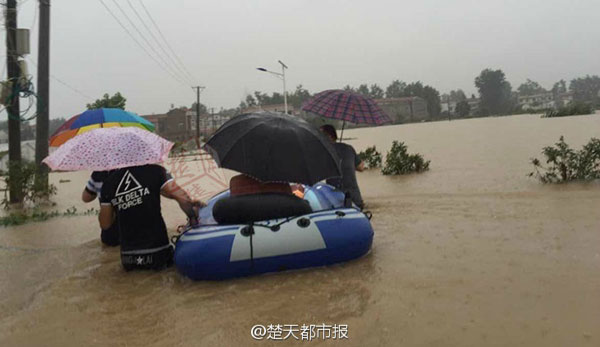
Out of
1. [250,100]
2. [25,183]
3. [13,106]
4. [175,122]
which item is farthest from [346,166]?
[250,100]

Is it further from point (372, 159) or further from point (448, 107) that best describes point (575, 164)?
point (448, 107)

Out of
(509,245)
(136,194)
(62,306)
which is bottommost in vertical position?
(62,306)

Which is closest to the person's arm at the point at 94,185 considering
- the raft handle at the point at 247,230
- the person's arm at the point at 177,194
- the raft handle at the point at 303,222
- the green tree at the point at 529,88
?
the person's arm at the point at 177,194

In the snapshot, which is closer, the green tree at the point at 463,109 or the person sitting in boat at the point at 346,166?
the person sitting in boat at the point at 346,166

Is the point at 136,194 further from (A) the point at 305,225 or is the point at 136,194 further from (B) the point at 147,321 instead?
(A) the point at 305,225

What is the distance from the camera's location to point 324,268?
4.36 meters

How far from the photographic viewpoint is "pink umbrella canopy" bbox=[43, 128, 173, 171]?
12.6ft

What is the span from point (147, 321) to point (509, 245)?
351 centimetres

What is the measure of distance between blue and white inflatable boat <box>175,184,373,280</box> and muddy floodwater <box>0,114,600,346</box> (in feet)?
0.37

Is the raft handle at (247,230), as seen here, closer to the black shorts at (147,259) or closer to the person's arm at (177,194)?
the person's arm at (177,194)

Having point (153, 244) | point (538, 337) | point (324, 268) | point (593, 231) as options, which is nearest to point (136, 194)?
point (153, 244)

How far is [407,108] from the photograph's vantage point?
8550 cm

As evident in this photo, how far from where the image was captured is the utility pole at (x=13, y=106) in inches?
352

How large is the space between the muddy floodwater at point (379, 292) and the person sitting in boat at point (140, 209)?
0.63ft
